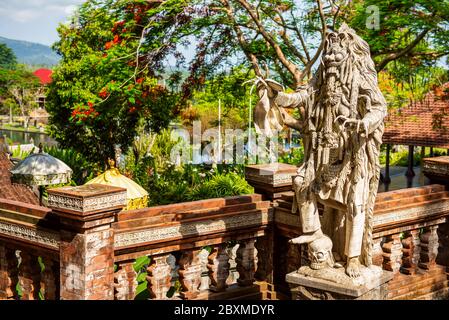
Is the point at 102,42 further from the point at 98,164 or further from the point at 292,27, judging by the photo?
the point at 292,27

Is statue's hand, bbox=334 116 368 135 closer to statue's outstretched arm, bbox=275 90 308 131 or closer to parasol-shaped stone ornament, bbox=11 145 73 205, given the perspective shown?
statue's outstretched arm, bbox=275 90 308 131

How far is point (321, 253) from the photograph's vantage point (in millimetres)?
4137

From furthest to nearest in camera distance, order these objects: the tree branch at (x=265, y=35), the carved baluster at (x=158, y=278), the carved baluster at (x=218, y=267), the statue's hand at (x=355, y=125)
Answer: the tree branch at (x=265, y=35)
the carved baluster at (x=218, y=267)
the carved baluster at (x=158, y=278)
the statue's hand at (x=355, y=125)

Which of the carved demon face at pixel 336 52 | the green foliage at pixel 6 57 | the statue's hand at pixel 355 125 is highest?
the green foliage at pixel 6 57

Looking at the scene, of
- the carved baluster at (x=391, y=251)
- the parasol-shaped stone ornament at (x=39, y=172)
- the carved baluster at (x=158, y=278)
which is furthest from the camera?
the parasol-shaped stone ornament at (x=39, y=172)

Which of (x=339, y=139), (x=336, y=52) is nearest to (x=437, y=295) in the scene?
(x=339, y=139)

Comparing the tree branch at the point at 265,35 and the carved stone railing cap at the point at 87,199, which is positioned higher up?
the tree branch at the point at 265,35

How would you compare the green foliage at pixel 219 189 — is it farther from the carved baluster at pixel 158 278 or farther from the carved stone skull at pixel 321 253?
the carved stone skull at pixel 321 253

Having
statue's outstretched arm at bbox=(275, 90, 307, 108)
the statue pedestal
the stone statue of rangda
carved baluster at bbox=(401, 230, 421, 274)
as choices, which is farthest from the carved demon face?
carved baluster at bbox=(401, 230, 421, 274)

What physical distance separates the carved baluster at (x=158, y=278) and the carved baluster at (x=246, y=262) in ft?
3.11

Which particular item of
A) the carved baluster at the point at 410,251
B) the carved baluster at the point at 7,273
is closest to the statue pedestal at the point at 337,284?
the carved baluster at the point at 410,251

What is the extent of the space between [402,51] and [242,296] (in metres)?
8.21

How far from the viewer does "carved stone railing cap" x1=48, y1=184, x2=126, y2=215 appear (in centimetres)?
373

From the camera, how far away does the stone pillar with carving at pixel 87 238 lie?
3785 mm
